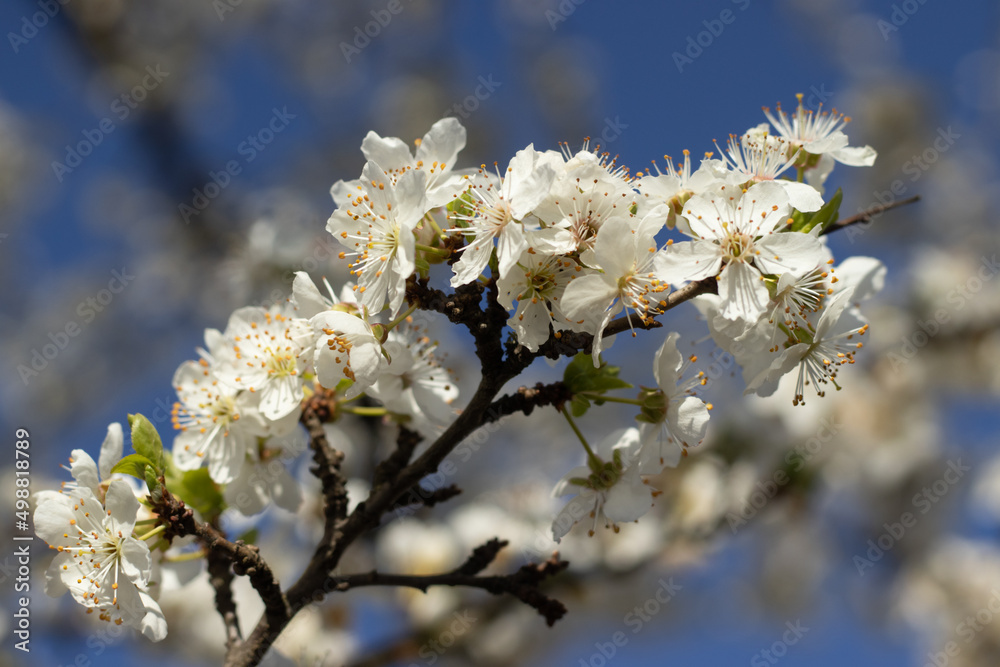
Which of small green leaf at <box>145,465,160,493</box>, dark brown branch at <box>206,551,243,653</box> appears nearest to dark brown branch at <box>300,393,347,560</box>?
dark brown branch at <box>206,551,243,653</box>

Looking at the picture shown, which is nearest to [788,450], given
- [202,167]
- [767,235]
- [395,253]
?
[767,235]

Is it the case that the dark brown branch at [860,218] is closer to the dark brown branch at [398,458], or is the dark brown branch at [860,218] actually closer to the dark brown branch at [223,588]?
the dark brown branch at [398,458]

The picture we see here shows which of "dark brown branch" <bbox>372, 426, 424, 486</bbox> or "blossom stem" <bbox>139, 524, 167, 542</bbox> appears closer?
"blossom stem" <bbox>139, 524, 167, 542</bbox>

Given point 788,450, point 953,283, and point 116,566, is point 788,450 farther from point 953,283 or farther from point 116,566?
point 116,566
